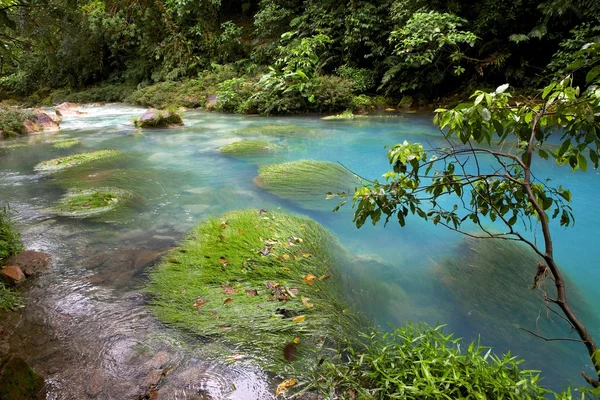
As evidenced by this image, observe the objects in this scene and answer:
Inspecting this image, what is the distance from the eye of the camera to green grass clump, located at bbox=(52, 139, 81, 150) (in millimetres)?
8496

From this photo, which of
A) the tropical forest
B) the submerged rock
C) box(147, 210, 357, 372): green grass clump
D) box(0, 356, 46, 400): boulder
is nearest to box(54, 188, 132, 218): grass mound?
the tropical forest

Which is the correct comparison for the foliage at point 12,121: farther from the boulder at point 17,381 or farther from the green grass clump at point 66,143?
the boulder at point 17,381

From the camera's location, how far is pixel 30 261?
3.21 m

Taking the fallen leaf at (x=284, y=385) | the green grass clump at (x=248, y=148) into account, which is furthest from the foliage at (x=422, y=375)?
the green grass clump at (x=248, y=148)

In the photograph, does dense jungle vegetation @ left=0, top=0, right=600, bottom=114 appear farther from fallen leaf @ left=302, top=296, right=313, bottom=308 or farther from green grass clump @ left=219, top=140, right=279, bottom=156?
fallen leaf @ left=302, top=296, right=313, bottom=308

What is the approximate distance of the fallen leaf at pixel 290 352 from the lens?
2.20 m

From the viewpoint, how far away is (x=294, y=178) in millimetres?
5465

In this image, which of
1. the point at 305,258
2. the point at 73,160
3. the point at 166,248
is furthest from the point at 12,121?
the point at 305,258

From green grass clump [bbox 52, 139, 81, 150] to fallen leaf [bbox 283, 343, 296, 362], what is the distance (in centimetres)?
841

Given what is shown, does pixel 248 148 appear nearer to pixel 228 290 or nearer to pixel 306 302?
pixel 228 290

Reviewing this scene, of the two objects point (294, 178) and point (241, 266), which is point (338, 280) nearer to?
point (241, 266)

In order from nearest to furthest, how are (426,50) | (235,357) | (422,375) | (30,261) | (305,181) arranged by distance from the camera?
(422,375) → (235,357) → (30,261) → (305,181) → (426,50)

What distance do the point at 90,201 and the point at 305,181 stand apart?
9.50ft

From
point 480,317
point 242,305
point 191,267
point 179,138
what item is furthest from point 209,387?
point 179,138
